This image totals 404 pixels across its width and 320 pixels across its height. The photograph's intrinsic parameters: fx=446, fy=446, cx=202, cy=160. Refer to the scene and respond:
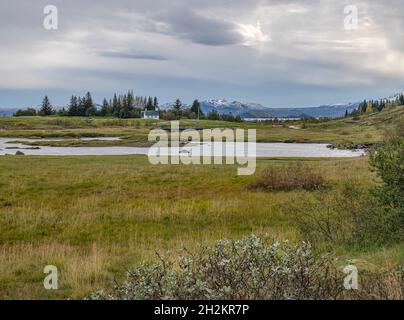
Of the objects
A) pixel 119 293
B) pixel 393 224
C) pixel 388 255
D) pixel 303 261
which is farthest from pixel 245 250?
pixel 393 224

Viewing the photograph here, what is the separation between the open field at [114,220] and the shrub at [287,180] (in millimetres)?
967

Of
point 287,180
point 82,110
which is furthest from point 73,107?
point 287,180

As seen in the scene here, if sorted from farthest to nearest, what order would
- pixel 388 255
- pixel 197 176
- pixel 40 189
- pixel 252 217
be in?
pixel 197 176 → pixel 40 189 → pixel 252 217 → pixel 388 255

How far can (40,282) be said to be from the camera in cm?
1105

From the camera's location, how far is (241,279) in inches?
274

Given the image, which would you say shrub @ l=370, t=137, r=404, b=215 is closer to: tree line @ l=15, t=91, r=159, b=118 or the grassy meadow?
the grassy meadow

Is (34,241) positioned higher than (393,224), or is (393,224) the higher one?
(393,224)

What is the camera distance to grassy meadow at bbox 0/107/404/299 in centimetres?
1135

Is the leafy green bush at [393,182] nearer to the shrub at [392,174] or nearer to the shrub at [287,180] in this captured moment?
the shrub at [392,174]

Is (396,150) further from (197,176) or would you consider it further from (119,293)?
(197,176)

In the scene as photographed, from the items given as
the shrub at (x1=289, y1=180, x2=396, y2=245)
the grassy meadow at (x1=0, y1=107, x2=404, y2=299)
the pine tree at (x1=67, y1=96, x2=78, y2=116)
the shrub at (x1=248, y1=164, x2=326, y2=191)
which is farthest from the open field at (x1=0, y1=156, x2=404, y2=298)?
the pine tree at (x1=67, y1=96, x2=78, y2=116)

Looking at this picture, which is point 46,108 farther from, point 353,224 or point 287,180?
point 353,224

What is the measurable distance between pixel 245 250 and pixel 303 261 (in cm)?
98
